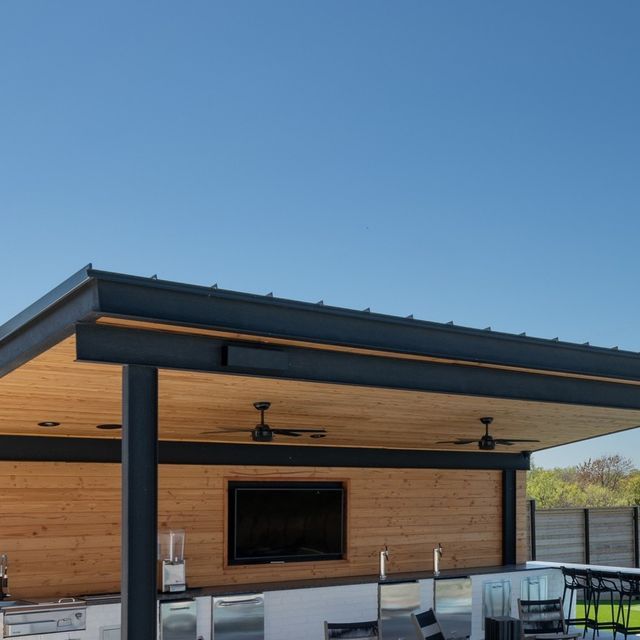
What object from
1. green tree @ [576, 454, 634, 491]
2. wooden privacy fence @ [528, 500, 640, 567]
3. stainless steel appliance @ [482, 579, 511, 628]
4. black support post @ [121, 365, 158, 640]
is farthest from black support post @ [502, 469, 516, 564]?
green tree @ [576, 454, 634, 491]

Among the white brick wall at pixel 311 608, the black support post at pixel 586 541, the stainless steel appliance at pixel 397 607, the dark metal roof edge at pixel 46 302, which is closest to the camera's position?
the dark metal roof edge at pixel 46 302

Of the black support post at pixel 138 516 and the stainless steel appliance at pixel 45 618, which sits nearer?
the black support post at pixel 138 516

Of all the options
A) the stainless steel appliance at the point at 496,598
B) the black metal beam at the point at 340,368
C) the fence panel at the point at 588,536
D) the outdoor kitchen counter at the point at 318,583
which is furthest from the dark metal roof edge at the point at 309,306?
the fence panel at the point at 588,536

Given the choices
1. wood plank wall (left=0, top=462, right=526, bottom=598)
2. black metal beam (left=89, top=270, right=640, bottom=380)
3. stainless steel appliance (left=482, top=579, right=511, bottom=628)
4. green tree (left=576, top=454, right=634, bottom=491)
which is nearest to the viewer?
black metal beam (left=89, top=270, right=640, bottom=380)

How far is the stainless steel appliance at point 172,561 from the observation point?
11531 millimetres

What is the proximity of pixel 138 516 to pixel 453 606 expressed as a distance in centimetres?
765

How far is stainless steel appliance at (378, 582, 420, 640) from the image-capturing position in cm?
1234

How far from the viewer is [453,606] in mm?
13031

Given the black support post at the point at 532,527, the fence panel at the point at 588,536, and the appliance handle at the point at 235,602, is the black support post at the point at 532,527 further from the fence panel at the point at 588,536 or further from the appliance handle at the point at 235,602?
the appliance handle at the point at 235,602

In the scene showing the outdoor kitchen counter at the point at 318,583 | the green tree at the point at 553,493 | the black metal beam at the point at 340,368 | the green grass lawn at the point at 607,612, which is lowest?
the green grass lawn at the point at 607,612

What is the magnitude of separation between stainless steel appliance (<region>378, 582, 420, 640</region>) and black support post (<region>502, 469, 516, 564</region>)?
2956 mm

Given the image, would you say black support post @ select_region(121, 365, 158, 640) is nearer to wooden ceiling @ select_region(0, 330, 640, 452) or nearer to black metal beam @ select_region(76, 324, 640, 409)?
black metal beam @ select_region(76, 324, 640, 409)

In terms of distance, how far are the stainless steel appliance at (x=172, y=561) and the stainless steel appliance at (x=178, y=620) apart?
77 centimetres

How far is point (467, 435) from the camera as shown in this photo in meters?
13.7
